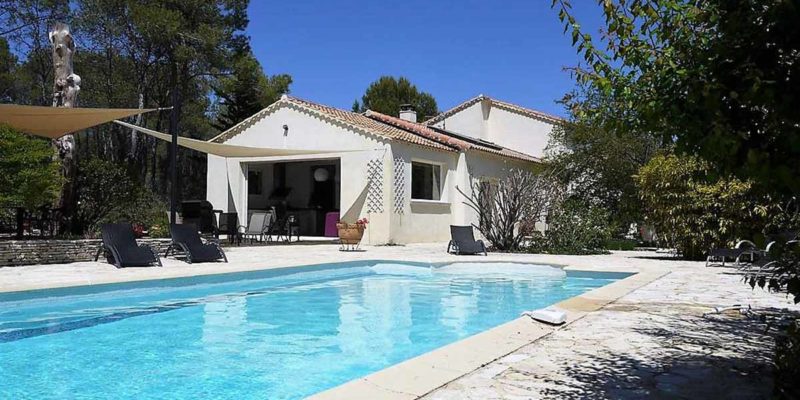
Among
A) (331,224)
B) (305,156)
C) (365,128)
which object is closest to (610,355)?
(365,128)

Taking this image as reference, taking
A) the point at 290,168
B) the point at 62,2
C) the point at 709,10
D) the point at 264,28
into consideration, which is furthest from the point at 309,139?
the point at 709,10

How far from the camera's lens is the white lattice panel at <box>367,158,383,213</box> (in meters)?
18.5

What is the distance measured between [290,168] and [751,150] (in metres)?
24.2

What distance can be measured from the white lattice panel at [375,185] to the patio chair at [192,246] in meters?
7.01

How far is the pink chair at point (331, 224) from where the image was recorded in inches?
861

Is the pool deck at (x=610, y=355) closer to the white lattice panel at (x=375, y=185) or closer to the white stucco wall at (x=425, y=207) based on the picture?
the white lattice panel at (x=375, y=185)

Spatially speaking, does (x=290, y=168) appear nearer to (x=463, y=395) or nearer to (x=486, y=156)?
(x=486, y=156)

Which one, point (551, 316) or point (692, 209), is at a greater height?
point (692, 209)

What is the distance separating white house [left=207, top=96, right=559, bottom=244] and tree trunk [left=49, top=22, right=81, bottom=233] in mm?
7591

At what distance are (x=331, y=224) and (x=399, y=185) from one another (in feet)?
14.0

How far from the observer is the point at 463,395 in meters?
3.40

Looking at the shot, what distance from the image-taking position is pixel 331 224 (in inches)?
870

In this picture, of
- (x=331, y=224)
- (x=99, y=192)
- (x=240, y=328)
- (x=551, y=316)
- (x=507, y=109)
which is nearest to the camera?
(x=551, y=316)

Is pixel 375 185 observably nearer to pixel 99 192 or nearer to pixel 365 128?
pixel 365 128
